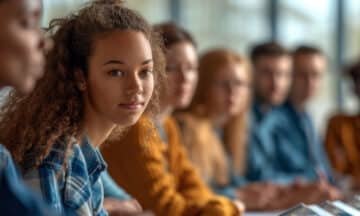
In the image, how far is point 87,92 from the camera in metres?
1.21

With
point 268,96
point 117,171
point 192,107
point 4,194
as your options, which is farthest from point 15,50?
point 268,96

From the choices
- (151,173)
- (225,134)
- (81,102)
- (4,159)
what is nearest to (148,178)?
(151,173)

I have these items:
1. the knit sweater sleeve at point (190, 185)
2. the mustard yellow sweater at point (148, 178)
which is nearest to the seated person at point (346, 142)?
the knit sweater sleeve at point (190, 185)

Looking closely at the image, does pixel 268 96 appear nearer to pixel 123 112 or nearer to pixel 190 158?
pixel 190 158

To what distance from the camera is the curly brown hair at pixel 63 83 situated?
116 centimetres

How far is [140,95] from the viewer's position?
1.18 m

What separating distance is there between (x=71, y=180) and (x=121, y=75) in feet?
0.62

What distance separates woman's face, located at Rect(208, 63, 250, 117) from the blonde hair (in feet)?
0.05

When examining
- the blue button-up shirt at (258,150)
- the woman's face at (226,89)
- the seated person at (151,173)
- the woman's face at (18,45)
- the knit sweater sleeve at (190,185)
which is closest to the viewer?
the woman's face at (18,45)

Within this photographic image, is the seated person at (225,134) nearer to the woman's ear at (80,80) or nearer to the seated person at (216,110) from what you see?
the seated person at (216,110)

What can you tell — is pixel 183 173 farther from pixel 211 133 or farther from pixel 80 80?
pixel 80 80

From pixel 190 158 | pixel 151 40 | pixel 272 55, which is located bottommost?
pixel 190 158

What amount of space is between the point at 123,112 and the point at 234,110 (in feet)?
4.22

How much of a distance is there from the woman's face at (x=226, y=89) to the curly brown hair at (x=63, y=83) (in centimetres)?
118
